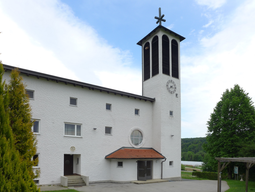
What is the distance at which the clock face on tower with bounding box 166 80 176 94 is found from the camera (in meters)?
22.9

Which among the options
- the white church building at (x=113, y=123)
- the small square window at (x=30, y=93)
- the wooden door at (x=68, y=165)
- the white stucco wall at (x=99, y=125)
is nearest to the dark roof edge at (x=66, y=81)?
the white church building at (x=113, y=123)

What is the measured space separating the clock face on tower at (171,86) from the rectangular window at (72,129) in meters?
10.6

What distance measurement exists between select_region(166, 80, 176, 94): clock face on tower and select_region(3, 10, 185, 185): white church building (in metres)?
0.07

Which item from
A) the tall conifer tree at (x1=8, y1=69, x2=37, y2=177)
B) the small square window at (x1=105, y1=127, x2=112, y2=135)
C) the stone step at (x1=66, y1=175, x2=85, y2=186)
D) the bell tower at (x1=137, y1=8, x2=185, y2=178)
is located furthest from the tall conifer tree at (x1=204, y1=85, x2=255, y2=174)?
the tall conifer tree at (x1=8, y1=69, x2=37, y2=177)

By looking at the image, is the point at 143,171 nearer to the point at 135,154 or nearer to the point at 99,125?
the point at 135,154

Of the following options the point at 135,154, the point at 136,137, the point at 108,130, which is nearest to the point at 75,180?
the point at 108,130

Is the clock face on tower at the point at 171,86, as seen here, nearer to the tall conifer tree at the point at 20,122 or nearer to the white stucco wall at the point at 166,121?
the white stucco wall at the point at 166,121

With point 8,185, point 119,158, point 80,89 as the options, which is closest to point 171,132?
point 119,158

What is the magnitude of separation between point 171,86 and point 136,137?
687 centimetres

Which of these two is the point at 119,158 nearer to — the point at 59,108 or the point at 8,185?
the point at 59,108

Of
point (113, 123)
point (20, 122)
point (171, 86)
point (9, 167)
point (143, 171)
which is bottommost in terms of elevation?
point (143, 171)

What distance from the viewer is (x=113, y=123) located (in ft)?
64.4

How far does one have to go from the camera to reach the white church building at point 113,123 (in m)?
15.9

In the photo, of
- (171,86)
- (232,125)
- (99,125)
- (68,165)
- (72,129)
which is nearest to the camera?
(72,129)
